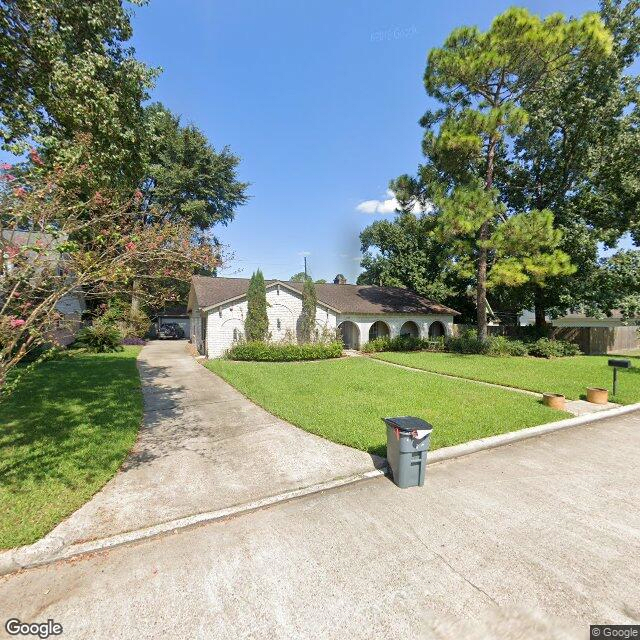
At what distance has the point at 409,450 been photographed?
15.2ft

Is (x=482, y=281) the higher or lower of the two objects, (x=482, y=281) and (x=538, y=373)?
the higher

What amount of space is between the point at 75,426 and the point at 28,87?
26.4ft

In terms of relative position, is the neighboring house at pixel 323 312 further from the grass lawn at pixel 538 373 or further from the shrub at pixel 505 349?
the shrub at pixel 505 349

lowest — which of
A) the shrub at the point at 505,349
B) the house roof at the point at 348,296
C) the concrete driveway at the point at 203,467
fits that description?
the concrete driveway at the point at 203,467

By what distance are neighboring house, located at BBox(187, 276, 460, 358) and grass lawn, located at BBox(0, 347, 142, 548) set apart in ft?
28.7

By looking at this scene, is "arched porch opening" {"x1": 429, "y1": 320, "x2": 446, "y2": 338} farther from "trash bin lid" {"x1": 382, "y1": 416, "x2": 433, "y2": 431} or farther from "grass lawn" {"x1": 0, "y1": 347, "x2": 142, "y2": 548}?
"trash bin lid" {"x1": 382, "y1": 416, "x2": 433, "y2": 431}

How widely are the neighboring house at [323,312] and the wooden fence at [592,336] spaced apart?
441 cm

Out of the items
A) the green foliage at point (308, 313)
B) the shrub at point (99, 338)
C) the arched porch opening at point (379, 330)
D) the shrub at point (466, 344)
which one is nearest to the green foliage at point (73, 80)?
the green foliage at point (308, 313)

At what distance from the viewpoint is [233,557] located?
10.9 feet

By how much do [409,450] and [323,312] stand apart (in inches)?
673

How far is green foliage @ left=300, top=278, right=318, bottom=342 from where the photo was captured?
20.6 metres

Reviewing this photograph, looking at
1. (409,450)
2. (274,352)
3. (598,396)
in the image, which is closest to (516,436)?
(409,450)

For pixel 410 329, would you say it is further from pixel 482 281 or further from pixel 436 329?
pixel 482 281

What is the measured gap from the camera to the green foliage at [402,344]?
21844 mm
